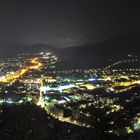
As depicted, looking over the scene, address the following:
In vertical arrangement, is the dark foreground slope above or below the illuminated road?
below

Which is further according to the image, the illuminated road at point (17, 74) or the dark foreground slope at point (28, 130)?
the illuminated road at point (17, 74)

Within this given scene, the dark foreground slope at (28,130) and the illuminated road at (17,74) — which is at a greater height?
the illuminated road at (17,74)

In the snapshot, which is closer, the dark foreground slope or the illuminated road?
the dark foreground slope

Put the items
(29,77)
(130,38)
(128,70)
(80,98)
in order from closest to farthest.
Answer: (80,98)
(29,77)
(128,70)
(130,38)

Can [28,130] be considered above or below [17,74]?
below

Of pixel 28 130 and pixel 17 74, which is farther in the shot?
pixel 17 74

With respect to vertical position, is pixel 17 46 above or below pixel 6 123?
above

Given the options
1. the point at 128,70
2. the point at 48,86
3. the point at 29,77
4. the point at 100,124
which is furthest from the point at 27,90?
the point at 100,124

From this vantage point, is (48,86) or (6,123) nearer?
(6,123)

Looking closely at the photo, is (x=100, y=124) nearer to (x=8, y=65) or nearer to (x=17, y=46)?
(x=8, y=65)

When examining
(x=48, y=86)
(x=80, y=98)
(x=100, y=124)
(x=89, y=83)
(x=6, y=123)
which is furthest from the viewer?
(x=89, y=83)
